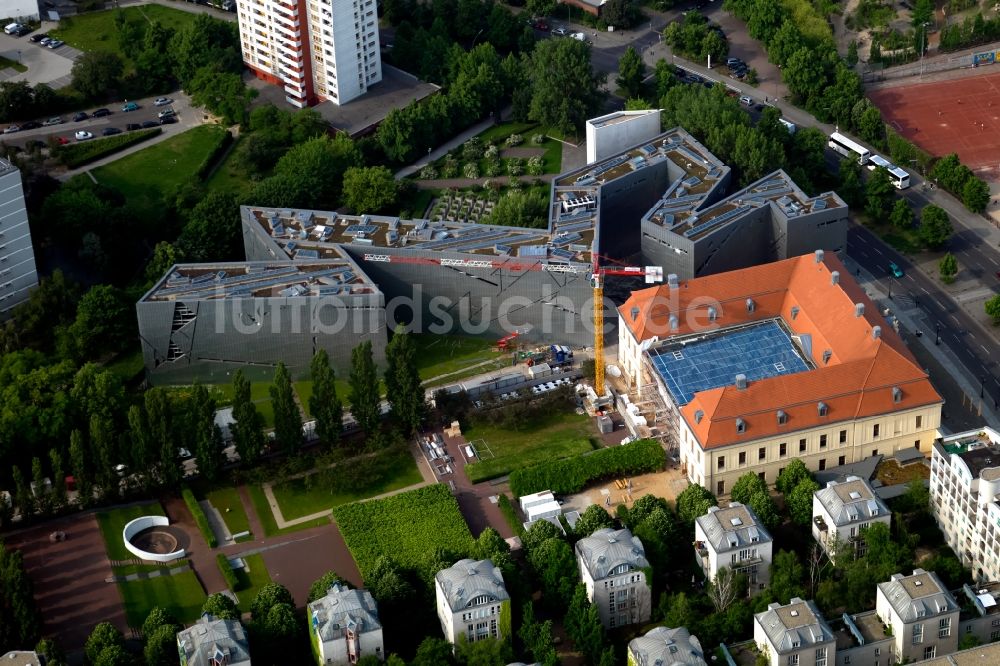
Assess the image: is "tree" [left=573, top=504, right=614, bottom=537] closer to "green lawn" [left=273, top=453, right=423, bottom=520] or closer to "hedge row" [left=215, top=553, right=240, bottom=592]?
"green lawn" [left=273, top=453, right=423, bottom=520]

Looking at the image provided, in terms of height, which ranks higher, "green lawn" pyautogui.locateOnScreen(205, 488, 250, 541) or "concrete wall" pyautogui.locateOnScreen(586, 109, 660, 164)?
"concrete wall" pyautogui.locateOnScreen(586, 109, 660, 164)

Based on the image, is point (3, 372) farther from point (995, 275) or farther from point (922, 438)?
point (995, 275)

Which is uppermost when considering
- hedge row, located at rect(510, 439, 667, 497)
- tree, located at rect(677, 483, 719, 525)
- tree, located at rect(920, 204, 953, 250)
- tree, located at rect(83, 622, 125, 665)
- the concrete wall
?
the concrete wall

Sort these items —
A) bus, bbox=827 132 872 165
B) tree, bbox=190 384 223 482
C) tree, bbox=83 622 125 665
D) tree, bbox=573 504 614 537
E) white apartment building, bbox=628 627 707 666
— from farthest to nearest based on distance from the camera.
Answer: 1. bus, bbox=827 132 872 165
2. tree, bbox=190 384 223 482
3. tree, bbox=573 504 614 537
4. tree, bbox=83 622 125 665
5. white apartment building, bbox=628 627 707 666

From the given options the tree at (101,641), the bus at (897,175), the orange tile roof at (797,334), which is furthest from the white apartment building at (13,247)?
the bus at (897,175)

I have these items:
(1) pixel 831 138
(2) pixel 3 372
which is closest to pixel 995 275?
(1) pixel 831 138

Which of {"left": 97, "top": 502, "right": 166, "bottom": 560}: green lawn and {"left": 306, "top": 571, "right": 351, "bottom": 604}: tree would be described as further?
{"left": 97, "top": 502, "right": 166, "bottom": 560}: green lawn

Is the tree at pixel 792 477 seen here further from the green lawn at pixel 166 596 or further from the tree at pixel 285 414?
the green lawn at pixel 166 596

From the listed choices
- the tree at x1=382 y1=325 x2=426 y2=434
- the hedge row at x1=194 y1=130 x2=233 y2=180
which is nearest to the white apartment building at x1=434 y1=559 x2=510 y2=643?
the tree at x1=382 y1=325 x2=426 y2=434

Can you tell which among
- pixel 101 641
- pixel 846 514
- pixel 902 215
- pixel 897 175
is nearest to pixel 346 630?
pixel 101 641

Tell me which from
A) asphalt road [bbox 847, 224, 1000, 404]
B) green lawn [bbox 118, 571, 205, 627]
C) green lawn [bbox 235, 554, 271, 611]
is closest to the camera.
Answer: green lawn [bbox 118, 571, 205, 627]
